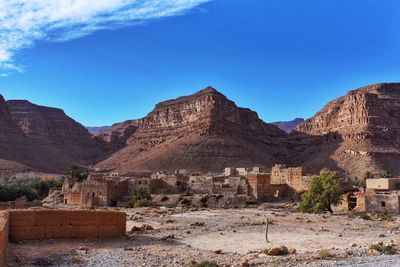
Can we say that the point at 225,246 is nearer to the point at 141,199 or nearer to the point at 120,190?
the point at 141,199

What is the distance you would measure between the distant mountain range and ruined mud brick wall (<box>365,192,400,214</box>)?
5639 cm

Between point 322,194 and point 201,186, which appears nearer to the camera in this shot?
point 322,194

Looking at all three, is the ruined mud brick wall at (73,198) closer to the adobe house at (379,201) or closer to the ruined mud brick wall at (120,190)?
the ruined mud brick wall at (120,190)

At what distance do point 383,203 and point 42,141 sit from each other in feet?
448

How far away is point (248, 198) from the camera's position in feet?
147

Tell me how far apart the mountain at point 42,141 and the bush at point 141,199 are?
213 ft

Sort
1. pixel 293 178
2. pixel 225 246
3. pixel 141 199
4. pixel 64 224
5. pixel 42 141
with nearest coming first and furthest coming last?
pixel 225 246
pixel 64 224
pixel 141 199
pixel 293 178
pixel 42 141

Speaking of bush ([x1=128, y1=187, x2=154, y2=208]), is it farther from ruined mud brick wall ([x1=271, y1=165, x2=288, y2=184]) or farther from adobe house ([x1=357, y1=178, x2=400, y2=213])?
adobe house ([x1=357, y1=178, x2=400, y2=213])

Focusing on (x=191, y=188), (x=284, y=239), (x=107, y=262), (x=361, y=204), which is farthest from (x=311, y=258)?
(x=191, y=188)

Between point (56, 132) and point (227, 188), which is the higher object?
point (56, 132)

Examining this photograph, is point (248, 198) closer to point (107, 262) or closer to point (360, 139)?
point (107, 262)

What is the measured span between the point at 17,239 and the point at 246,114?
127 m

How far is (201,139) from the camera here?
110875mm

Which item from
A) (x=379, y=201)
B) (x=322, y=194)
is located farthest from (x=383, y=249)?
(x=379, y=201)
